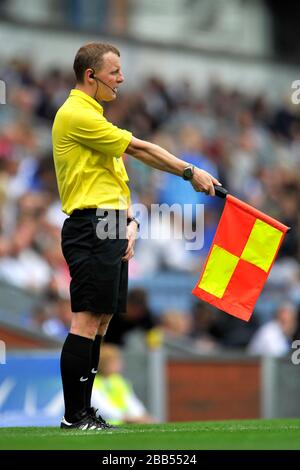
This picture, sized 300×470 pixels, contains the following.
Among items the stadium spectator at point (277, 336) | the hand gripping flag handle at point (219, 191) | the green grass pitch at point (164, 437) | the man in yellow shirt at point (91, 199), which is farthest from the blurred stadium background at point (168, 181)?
the hand gripping flag handle at point (219, 191)

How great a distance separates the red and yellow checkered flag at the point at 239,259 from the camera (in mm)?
8250

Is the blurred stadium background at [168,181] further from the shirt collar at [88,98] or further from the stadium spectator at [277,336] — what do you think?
the shirt collar at [88,98]

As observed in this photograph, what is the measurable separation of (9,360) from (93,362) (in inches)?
156

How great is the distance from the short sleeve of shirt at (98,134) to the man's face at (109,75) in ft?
0.69

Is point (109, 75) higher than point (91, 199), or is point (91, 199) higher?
point (109, 75)

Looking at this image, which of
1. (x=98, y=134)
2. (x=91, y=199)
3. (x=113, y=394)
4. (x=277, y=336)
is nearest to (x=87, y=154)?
(x=98, y=134)

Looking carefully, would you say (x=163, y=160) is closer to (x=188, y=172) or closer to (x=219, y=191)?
(x=188, y=172)

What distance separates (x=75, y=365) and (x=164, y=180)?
9366 mm

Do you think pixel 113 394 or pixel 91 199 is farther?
pixel 113 394

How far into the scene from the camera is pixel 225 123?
2081 centimetres

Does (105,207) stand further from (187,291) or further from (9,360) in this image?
(187,291)

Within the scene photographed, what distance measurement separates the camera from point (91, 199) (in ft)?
25.2

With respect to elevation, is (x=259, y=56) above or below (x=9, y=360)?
above
